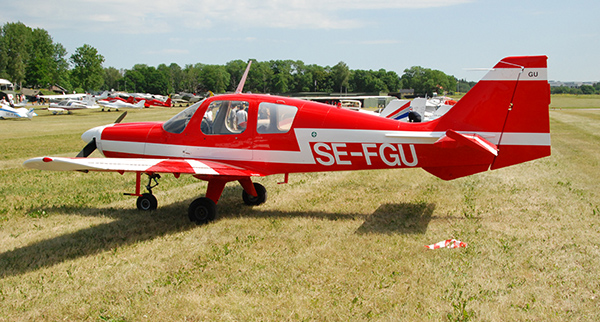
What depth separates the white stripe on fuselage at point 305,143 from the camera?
6.42 meters

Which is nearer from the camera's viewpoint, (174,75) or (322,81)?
(322,81)

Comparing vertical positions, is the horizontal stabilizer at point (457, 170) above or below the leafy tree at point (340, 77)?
below

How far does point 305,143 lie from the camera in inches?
275

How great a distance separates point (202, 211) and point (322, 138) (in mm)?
2353

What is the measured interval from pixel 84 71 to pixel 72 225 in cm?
9031

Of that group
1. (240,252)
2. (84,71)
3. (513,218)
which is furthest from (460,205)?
(84,71)

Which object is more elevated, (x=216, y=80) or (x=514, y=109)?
(x=216, y=80)

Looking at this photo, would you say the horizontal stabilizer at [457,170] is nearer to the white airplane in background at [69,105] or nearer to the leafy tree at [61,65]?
the white airplane in background at [69,105]

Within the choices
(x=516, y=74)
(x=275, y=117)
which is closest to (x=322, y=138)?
(x=275, y=117)

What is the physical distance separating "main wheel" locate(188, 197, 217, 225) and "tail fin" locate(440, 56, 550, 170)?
14.0ft

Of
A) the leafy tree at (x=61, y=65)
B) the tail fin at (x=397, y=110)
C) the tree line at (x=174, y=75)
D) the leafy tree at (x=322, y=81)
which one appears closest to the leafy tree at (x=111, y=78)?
the tree line at (x=174, y=75)

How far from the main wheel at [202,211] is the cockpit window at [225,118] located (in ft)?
4.05

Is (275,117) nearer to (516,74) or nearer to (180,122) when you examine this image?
(180,122)

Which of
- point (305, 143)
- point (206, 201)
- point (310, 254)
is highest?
point (305, 143)
